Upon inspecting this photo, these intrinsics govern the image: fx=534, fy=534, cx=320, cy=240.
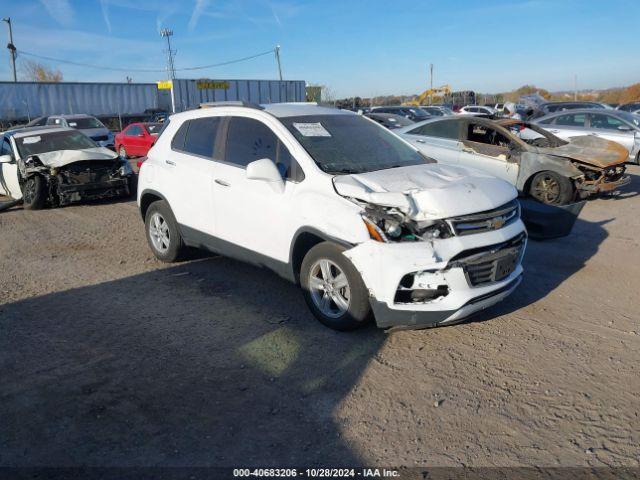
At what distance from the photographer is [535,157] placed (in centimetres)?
916

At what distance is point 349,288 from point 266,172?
1232 millimetres

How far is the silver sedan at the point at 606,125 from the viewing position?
44.9ft

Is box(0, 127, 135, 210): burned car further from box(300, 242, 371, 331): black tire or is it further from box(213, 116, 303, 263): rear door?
box(300, 242, 371, 331): black tire

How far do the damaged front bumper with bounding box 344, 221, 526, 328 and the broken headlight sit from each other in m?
0.08

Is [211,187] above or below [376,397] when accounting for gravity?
above

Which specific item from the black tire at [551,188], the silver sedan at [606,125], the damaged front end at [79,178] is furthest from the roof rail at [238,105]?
the silver sedan at [606,125]

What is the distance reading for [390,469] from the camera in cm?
279

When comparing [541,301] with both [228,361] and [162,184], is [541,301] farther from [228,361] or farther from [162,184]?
[162,184]

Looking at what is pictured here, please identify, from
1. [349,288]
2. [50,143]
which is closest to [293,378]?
[349,288]

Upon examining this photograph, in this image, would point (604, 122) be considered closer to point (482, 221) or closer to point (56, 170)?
point (482, 221)

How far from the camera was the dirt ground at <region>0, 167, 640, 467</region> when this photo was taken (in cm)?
296

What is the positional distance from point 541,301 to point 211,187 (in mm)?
3352

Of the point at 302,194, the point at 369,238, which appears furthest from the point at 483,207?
the point at 302,194

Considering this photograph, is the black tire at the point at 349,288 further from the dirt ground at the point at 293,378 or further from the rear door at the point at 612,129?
the rear door at the point at 612,129
